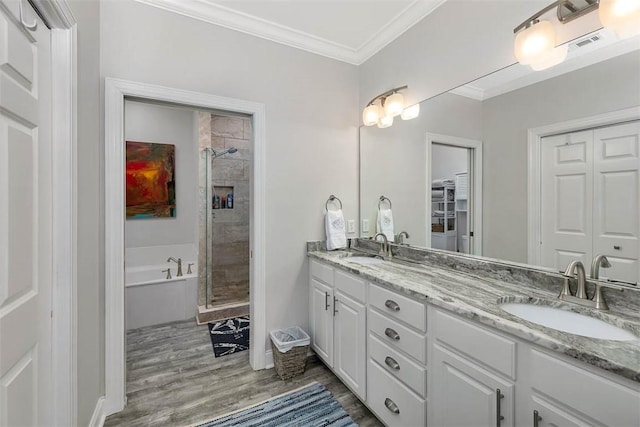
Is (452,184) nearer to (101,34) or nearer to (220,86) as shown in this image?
(220,86)

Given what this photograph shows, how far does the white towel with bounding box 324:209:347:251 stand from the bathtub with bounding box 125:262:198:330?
5.90ft

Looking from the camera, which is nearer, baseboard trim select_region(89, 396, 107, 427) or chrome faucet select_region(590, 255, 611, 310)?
chrome faucet select_region(590, 255, 611, 310)

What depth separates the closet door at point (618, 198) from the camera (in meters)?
1.09

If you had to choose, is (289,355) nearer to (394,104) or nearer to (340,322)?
(340,322)

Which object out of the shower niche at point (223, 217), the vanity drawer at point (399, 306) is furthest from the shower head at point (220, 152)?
the vanity drawer at point (399, 306)

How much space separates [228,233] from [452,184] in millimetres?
2626

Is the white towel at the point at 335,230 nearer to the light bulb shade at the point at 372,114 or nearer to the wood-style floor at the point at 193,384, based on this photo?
the light bulb shade at the point at 372,114

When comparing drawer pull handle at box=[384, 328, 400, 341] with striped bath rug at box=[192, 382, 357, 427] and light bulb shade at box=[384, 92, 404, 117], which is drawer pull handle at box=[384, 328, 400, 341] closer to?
striped bath rug at box=[192, 382, 357, 427]

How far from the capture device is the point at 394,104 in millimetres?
2160

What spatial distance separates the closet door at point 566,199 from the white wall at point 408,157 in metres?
0.47

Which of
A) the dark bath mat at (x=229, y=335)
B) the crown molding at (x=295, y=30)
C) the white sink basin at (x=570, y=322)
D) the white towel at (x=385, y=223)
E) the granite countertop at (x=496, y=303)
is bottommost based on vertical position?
the dark bath mat at (x=229, y=335)

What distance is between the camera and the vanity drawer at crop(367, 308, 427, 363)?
130cm

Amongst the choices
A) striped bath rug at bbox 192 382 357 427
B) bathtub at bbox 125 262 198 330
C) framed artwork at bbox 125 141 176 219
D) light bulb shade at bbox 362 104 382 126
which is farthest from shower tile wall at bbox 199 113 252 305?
light bulb shade at bbox 362 104 382 126

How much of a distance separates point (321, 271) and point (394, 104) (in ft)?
4.67
